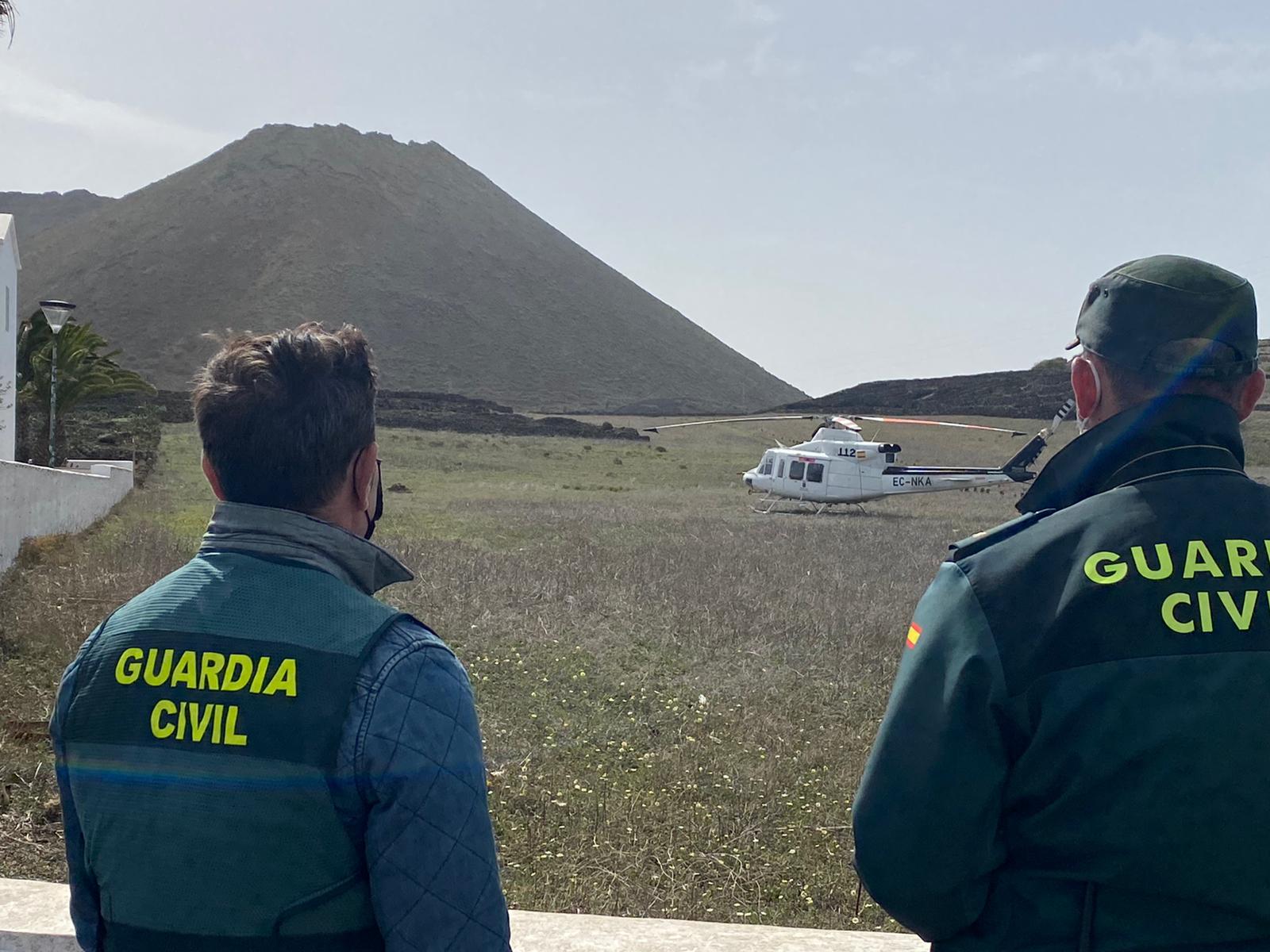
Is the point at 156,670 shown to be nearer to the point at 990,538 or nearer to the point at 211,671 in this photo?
the point at 211,671

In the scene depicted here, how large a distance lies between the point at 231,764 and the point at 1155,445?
1.61 metres

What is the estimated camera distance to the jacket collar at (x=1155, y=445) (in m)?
1.82

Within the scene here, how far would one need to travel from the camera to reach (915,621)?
72.7 inches

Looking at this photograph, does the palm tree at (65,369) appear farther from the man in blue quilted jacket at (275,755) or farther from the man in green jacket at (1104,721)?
the man in green jacket at (1104,721)

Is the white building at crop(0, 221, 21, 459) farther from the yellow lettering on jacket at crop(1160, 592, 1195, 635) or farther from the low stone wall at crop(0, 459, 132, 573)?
the yellow lettering on jacket at crop(1160, 592, 1195, 635)

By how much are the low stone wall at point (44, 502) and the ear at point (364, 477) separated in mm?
10796

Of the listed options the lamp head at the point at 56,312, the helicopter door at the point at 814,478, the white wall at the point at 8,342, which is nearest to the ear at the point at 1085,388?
the lamp head at the point at 56,312

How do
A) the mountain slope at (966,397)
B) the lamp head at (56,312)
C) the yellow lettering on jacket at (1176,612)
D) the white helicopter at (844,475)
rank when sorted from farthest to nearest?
the mountain slope at (966,397) → the white helicopter at (844,475) → the lamp head at (56,312) → the yellow lettering on jacket at (1176,612)

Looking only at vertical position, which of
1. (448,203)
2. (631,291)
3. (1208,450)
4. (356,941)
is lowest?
(356,941)

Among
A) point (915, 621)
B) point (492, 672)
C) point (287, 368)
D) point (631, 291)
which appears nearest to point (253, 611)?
point (287, 368)

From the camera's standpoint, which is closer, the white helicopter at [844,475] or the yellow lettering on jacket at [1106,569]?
the yellow lettering on jacket at [1106,569]

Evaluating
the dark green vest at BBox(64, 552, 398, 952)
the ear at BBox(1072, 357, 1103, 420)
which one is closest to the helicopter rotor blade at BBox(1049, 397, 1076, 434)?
the ear at BBox(1072, 357, 1103, 420)

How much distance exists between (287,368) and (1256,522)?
163cm

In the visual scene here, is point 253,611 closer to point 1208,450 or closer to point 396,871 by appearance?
point 396,871
